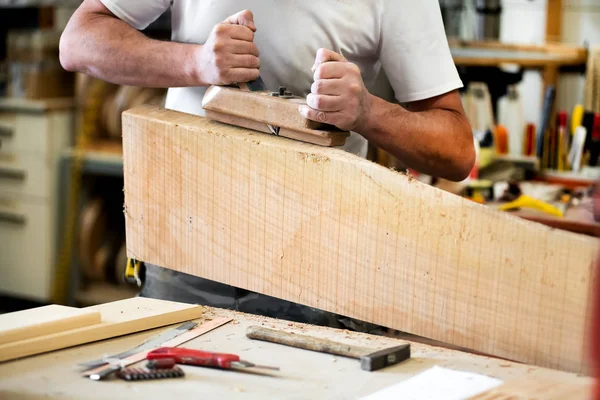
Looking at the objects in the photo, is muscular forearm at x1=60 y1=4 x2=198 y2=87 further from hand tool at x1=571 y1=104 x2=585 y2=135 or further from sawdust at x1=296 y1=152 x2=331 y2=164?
hand tool at x1=571 y1=104 x2=585 y2=135

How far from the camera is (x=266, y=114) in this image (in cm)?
141

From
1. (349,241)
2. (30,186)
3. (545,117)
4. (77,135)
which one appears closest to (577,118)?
(545,117)

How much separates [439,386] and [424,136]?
660 mm

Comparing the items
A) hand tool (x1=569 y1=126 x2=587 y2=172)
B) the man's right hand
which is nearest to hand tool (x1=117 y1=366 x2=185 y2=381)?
the man's right hand

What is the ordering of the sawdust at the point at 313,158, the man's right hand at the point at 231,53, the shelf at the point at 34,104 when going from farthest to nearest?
the shelf at the point at 34,104 → the man's right hand at the point at 231,53 → the sawdust at the point at 313,158

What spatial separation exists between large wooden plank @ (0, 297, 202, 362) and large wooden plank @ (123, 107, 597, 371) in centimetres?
11

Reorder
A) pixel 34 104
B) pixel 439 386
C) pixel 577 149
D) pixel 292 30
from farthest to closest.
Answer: pixel 34 104 < pixel 577 149 < pixel 292 30 < pixel 439 386

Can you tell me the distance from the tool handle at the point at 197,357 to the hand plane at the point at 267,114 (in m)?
0.40

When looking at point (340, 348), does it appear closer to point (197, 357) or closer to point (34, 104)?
point (197, 357)

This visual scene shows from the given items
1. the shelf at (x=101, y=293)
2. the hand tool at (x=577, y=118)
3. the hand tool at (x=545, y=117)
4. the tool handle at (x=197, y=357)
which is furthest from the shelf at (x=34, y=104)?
the tool handle at (x=197, y=357)

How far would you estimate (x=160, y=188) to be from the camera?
1469 millimetres

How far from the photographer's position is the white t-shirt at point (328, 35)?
1.64 m

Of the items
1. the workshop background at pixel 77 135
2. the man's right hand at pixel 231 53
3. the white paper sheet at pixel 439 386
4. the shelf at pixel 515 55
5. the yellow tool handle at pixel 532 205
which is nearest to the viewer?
the white paper sheet at pixel 439 386

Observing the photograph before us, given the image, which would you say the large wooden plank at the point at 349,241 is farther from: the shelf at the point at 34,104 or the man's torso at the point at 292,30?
the shelf at the point at 34,104
